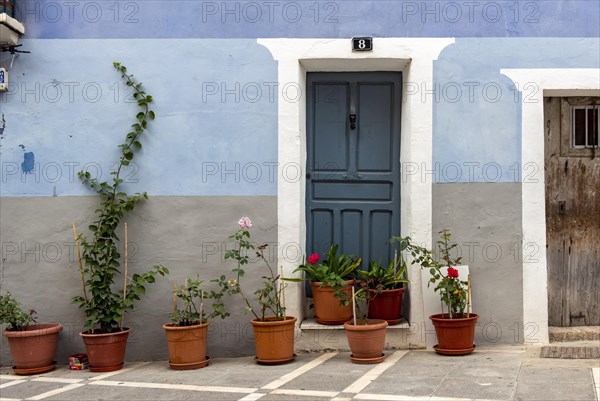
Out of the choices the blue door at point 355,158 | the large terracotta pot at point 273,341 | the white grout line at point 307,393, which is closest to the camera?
the white grout line at point 307,393

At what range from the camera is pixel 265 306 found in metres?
6.52

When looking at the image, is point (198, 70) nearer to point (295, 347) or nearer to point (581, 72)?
point (295, 347)

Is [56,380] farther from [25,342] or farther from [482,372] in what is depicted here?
[482,372]

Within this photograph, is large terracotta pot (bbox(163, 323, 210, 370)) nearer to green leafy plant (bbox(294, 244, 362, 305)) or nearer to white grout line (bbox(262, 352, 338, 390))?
white grout line (bbox(262, 352, 338, 390))

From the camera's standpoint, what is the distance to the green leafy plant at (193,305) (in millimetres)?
6566

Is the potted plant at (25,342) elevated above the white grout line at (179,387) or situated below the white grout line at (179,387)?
above

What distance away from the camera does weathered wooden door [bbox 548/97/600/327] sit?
23.1 feet

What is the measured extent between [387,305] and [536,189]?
170cm

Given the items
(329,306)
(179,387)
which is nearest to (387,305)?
(329,306)

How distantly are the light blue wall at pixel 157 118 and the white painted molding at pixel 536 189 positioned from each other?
7.45ft

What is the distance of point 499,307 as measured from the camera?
6.75 meters

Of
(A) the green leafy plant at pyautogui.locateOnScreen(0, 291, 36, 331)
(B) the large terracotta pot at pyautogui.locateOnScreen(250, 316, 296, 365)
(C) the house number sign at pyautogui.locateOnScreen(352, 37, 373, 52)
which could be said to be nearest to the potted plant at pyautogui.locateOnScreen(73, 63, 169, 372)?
(A) the green leafy plant at pyautogui.locateOnScreen(0, 291, 36, 331)

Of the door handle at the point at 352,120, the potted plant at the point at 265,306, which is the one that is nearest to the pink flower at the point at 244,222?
the potted plant at the point at 265,306

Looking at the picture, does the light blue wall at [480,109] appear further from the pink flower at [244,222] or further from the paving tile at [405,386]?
the paving tile at [405,386]
